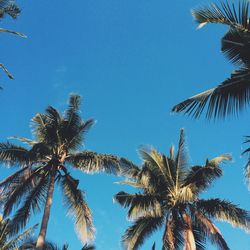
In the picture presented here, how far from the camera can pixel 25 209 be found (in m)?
19.8

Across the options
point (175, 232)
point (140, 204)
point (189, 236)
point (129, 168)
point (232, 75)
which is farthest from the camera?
point (129, 168)

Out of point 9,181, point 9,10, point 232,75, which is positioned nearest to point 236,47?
point 232,75

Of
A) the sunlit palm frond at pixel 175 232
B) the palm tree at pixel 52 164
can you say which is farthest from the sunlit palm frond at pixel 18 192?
the sunlit palm frond at pixel 175 232

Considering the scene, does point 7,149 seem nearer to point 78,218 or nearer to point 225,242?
point 78,218

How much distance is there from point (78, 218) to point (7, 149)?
16.5 feet

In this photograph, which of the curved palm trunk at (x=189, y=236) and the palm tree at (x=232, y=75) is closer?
the palm tree at (x=232, y=75)

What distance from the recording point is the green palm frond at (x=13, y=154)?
65.9 ft

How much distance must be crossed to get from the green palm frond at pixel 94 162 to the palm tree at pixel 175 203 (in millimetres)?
937

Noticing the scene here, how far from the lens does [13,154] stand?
797 inches

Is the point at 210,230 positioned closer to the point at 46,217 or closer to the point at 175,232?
the point at 175,232

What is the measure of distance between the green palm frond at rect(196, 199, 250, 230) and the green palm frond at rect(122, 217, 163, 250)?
89.5 inches

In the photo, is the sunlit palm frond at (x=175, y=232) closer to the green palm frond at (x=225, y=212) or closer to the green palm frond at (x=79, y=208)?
the green palm frond at (x=225, y=212)

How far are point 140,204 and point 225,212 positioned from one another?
419 centimetres

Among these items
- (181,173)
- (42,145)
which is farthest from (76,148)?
(181,173)
